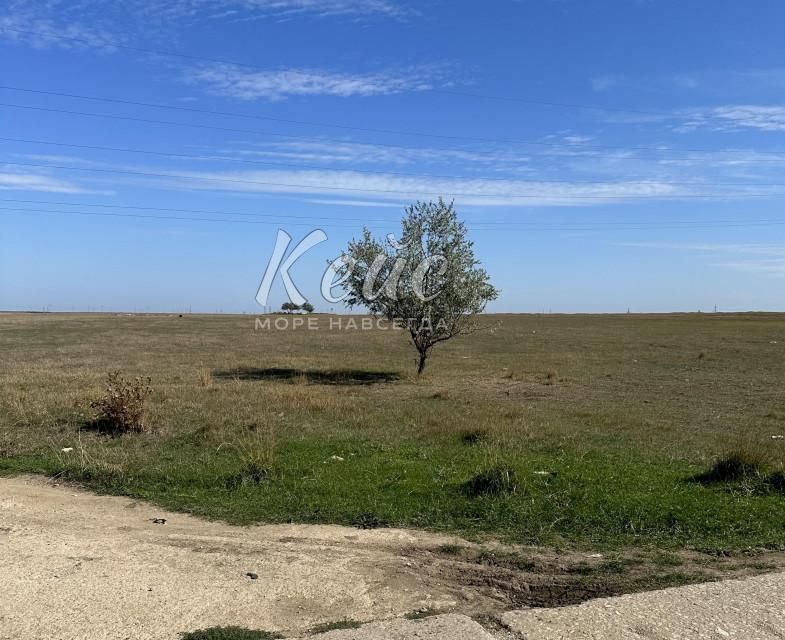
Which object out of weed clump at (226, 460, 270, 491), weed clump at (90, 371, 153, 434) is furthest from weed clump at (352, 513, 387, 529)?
weed clump at (90, 371, 153, 434)

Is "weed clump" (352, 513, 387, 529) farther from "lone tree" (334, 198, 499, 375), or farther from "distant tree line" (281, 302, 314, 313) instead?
"distant tree line" (281, 302, 314, 313)

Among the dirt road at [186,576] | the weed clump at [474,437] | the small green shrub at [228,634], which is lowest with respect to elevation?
the dirt road at [186,576]

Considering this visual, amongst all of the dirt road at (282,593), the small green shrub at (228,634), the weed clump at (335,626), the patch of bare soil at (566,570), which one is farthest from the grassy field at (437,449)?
the small green shrub at (228,634)

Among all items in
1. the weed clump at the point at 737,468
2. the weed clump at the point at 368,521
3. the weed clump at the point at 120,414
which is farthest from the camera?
the weed clump at the point at 120,414

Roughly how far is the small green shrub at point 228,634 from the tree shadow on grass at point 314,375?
20.1 m

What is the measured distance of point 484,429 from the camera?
13.1 metres

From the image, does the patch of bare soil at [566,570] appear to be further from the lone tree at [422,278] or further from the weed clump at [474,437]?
the lone tree at [422,278]

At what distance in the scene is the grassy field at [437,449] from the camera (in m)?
8.07

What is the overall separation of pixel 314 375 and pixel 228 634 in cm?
2284

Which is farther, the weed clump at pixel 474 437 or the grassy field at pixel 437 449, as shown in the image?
the weed clump at pixel 474 437

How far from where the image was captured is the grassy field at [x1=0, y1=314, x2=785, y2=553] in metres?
8.07

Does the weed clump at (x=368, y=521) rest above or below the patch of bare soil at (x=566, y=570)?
below

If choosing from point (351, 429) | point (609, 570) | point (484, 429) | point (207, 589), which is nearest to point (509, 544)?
point (609, 570)

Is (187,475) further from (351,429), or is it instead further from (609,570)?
(609,570)
